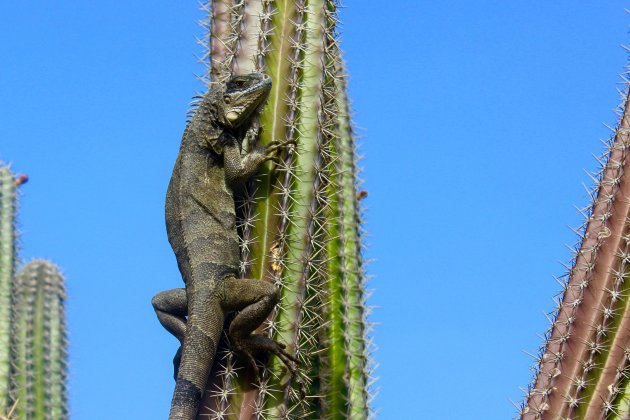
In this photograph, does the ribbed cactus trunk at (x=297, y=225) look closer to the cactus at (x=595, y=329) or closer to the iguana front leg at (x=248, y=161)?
the iguana front leg at (x=248, y=161)

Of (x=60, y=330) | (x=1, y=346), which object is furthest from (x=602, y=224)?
(x=60, y=330)

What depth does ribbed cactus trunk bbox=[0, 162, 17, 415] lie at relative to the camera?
30.0 ft

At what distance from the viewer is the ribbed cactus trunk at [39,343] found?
9602 millimetres

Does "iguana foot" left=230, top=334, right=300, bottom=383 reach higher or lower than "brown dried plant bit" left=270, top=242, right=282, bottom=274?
lower

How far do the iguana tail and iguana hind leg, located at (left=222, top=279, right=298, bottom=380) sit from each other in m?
0.10

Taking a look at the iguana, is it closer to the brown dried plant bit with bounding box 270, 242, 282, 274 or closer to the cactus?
the brown dried plant bit with bounding box 270, 242, 282, 274

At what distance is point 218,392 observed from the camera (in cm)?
529

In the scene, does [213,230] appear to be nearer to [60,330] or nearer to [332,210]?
[332,210]

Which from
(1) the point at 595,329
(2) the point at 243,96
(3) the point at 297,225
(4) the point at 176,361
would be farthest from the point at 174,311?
(1) the point at 595,329

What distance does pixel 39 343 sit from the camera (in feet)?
33.8

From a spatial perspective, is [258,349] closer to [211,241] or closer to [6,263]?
[211,241]

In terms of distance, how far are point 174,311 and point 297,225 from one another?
996 millimetres

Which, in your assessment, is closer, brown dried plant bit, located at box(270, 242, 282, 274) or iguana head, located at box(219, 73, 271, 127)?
brown dried plant bit, located at box(270, 242, 282, 274)

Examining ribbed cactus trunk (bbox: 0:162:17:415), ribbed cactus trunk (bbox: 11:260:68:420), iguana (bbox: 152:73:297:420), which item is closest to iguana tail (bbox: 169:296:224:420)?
iguana (bbox: 152:73:297:420)
